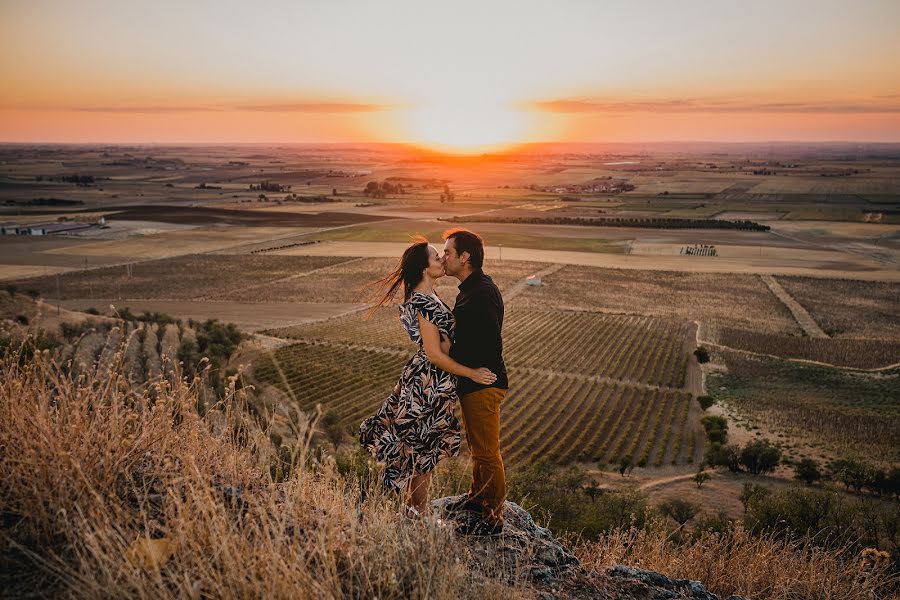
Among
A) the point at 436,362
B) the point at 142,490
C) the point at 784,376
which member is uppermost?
the point at 436,362

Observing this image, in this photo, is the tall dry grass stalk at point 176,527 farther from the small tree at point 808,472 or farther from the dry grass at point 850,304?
the dry grass at point 850,304

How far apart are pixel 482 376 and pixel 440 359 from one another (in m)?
0.33

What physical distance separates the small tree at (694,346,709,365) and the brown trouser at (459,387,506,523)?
3370 centimetres

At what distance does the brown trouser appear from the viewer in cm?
471

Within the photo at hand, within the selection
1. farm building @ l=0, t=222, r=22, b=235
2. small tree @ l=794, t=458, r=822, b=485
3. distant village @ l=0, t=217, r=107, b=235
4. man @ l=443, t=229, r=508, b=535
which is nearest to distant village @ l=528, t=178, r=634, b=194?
distant village @ l=0, t=217, r=107, b=235

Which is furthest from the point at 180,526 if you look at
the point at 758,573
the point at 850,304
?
the point at 850,304

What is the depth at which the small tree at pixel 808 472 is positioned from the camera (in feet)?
65.2

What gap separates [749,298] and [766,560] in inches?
2169

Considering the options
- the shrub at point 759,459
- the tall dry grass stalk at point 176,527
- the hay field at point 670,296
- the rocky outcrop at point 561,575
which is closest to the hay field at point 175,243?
the hay field at point 670,296

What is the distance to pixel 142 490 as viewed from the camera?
384 cm

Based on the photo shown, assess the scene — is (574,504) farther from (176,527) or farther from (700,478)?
(176,527)

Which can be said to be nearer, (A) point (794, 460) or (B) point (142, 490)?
(B) point (142, 490)

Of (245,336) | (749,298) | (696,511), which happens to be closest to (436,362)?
(696,511)

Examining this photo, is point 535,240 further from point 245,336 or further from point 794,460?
point 794,460
